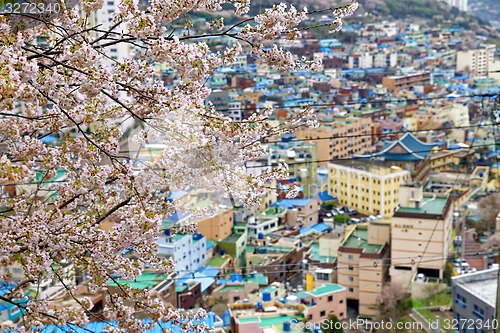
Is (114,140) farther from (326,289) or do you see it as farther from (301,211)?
(301,211)

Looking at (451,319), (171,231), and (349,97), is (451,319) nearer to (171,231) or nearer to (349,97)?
(171,231)

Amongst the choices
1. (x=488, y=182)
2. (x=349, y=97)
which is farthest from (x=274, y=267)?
(x=349, y=97)

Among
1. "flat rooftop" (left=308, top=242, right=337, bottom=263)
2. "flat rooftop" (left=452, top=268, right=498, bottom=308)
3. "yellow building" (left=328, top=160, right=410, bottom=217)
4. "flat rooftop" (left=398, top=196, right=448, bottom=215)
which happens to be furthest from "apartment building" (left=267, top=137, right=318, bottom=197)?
"flat rooftop" (left=452, top=268, right=498, bottom=308)

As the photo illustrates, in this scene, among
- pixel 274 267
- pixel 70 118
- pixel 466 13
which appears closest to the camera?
pixel 70 118

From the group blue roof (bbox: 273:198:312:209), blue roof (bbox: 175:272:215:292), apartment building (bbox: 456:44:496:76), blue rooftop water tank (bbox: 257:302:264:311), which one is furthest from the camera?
apartment building (bbox: 456:44:496:76)

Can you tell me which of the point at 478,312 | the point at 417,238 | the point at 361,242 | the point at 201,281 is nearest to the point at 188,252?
the point at 201,281

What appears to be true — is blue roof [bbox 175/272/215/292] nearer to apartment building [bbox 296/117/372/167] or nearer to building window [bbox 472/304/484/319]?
building window [bbox 472/304/484/319]

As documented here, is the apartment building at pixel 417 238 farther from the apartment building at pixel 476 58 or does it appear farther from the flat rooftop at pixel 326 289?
the apartment building at pixel 476 58
